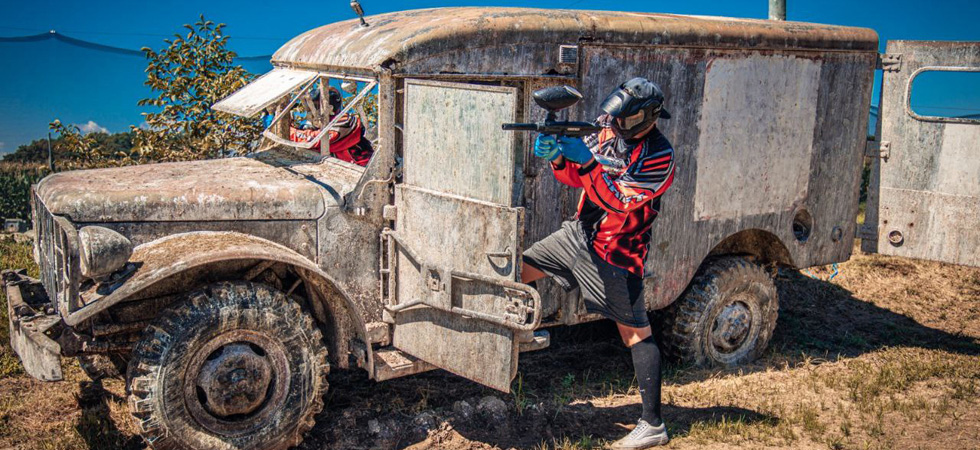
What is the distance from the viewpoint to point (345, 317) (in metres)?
4.93

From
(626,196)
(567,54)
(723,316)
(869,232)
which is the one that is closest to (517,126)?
(626,196)

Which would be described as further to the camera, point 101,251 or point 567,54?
point 567,54

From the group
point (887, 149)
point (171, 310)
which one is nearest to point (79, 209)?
point (171, 310)

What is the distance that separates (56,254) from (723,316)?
418 centimetres

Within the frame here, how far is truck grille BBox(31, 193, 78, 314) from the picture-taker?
13.5ft

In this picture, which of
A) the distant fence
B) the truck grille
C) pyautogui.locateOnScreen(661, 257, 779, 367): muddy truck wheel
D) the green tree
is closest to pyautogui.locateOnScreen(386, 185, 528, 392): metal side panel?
the truck grille

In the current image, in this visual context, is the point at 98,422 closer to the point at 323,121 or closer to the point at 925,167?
the point at 323,121

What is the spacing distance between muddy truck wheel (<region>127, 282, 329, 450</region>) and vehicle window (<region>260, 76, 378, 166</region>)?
1316 mm

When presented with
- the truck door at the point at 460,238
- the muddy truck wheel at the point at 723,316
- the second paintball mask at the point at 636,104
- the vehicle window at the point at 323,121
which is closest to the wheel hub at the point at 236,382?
the truck door at the point at 460,238

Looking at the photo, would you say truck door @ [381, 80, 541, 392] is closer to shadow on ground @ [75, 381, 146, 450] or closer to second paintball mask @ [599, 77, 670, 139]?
second paintball mask @ [599, 77, 670, 139]

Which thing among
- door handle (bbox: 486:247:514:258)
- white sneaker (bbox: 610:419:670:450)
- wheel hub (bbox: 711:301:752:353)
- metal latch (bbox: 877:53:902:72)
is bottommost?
white sneaker (bbox: 610:419:670:450)

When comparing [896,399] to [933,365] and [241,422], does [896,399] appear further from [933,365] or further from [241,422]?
[241,422]

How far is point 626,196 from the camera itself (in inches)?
183

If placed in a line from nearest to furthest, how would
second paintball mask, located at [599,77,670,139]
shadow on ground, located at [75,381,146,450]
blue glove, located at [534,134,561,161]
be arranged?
blue glove, located at [534,134,561,161], second paintball mask, located at [599,77,670,139], shadow on ground, located at [75,381,146,450]
